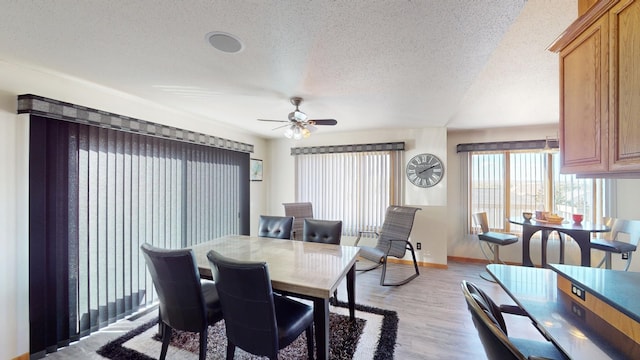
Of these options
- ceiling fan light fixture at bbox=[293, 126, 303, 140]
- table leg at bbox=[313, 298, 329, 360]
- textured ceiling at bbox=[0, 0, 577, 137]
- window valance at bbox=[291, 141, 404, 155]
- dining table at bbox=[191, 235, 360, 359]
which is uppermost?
textured ceiling at bbox=[0, 0, 577, 137]

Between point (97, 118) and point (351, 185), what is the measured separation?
3.54 m

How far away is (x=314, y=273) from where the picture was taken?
5.77 feet

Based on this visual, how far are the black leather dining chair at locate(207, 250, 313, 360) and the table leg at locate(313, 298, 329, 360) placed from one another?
0.51 feet

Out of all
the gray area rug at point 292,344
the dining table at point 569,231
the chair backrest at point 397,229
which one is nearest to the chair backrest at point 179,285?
the gray area rug at point 292,344

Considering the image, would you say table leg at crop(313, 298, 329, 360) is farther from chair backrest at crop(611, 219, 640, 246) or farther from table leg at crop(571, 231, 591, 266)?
chair backrest at crop(611, 219, 640, 246)

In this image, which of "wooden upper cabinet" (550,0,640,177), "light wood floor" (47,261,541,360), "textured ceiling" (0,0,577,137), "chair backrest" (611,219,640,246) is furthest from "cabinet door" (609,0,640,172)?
"chair backrest" (611,219,640,246)

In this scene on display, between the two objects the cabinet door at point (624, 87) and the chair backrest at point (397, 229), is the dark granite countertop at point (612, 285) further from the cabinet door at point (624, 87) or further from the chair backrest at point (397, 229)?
the chair backrest at point (397, 229)

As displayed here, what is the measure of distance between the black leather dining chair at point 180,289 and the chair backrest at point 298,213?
233cm

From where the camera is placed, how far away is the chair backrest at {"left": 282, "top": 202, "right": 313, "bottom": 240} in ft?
13.4

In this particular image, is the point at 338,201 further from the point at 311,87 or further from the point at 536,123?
the point at 536,123

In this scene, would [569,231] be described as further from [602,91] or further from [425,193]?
[602,91]

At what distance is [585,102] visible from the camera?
1191 mm

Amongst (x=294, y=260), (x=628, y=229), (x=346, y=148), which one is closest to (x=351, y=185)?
(x=346, y=148)

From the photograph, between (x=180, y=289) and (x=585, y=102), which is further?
(x=180, y=289)
